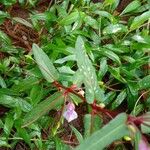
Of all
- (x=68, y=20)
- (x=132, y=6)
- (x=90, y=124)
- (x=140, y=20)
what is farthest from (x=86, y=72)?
(x=132, y=6)

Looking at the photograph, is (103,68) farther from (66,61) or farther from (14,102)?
(14,102)

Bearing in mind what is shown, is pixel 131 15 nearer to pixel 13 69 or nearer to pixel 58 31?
pixel 58 31

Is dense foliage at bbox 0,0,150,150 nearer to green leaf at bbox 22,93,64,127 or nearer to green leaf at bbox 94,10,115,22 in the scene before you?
green leaf at bbox 94,10,115,22

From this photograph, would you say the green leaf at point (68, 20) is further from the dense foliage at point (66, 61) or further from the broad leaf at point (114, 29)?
the broad leaf at point (114, 29)

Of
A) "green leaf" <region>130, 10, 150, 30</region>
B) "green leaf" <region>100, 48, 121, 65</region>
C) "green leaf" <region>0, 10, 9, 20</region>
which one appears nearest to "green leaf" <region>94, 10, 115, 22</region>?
"green leaf" <region>130, 10, 150, 30</region>

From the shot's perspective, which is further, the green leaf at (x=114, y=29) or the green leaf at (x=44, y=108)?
the green leaf at (x=114, y=29)

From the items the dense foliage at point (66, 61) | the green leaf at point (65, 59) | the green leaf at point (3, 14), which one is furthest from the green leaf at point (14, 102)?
the green leaf at point (3, 14)
